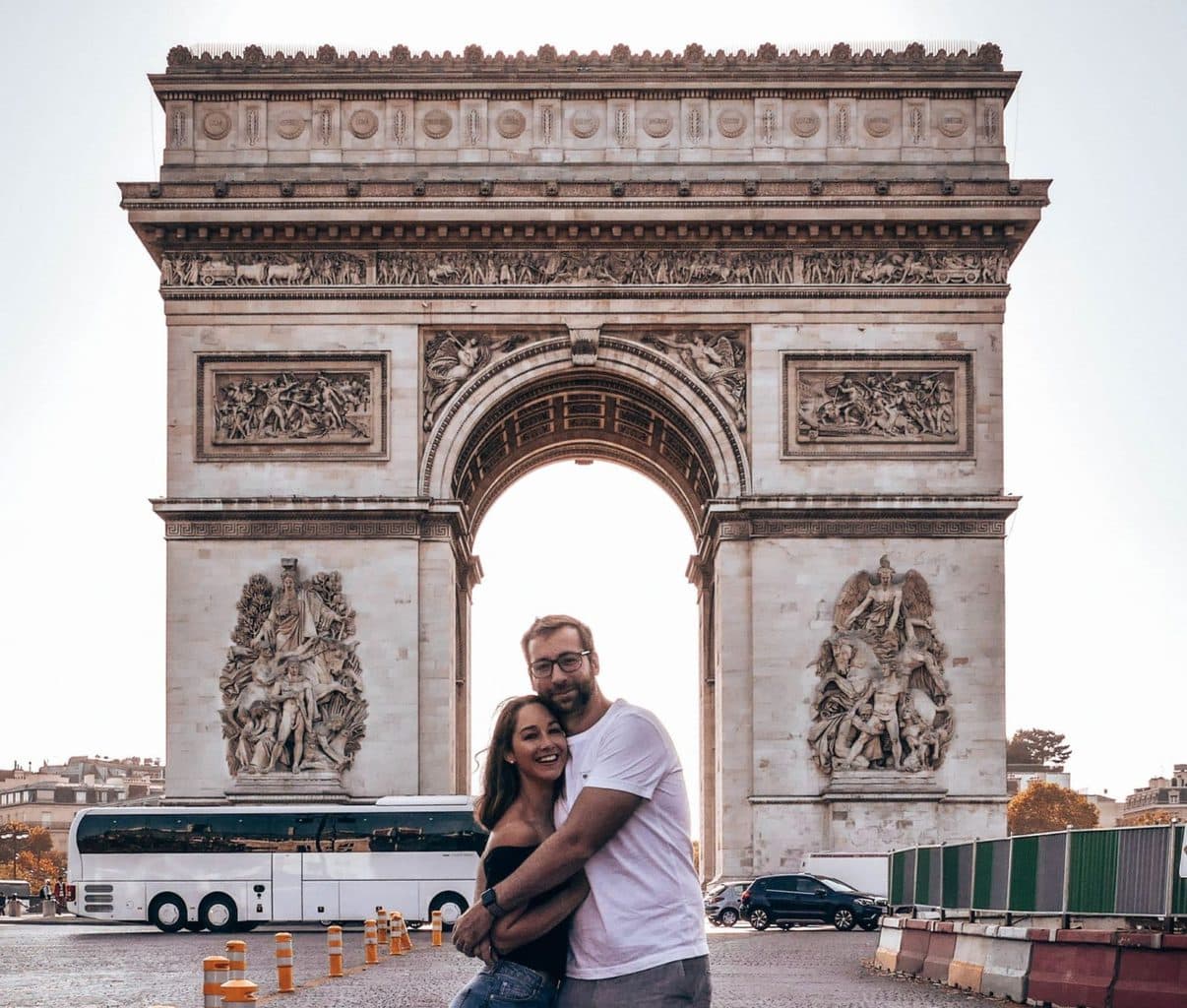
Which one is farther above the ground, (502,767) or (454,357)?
(454,357)

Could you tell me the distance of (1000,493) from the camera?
136 feet

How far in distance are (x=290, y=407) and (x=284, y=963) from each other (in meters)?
22.6

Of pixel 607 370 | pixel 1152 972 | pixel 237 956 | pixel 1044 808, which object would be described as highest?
pixel 607 370

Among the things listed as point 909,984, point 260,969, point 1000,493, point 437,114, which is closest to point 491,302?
point 437,114

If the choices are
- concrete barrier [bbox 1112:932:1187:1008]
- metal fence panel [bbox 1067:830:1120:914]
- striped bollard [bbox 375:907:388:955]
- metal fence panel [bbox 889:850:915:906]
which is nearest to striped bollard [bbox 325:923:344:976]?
striped bollard [bbox 375:907:388:955]

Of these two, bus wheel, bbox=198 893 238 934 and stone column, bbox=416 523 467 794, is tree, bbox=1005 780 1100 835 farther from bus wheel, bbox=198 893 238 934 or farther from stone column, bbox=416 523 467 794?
bus wheel, bbox=198 893 238 934

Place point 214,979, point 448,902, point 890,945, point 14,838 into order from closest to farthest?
point 214,979 → point 890,945 → point 448,902 → point 14,838

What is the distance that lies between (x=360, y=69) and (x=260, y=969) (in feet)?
73.3

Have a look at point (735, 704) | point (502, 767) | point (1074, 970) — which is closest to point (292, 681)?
point (735, 704)

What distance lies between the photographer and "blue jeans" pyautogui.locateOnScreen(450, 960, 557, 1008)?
7.27 m

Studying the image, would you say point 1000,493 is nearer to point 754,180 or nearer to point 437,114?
point 754,180

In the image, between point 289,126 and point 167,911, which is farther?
point 289,126

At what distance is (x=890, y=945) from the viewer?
85.5ft

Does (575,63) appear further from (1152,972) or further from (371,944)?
(1152,972)
